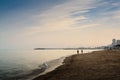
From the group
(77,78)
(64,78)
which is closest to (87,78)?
(77,78)

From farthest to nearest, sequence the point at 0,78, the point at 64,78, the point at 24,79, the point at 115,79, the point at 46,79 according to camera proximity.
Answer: the point at 0,78, the point at 24,79, the point at 46,79, the point at 64,78, the point at 115,79

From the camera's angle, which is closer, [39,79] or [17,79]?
[39,79]

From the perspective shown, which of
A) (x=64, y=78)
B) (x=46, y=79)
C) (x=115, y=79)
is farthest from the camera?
(x=46, y=79)

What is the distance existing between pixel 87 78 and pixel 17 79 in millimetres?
12251

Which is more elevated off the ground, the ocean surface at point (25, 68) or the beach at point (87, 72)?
the beach at point (87, 72)

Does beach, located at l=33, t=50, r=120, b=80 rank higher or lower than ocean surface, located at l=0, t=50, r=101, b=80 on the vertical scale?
higher

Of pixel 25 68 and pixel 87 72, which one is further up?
pixel 87 72

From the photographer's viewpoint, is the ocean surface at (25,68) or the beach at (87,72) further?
the ocean surface at (25,68)

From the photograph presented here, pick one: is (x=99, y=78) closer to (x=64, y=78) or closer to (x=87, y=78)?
(x=87, y=78)

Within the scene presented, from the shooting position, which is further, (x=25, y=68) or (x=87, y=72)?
(x=25, y=68)

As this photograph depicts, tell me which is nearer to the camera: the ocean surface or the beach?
the beach

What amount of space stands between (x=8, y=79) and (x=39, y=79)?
7.30 meters

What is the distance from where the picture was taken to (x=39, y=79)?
23.7 meters

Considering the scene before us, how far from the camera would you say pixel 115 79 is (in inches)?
715
